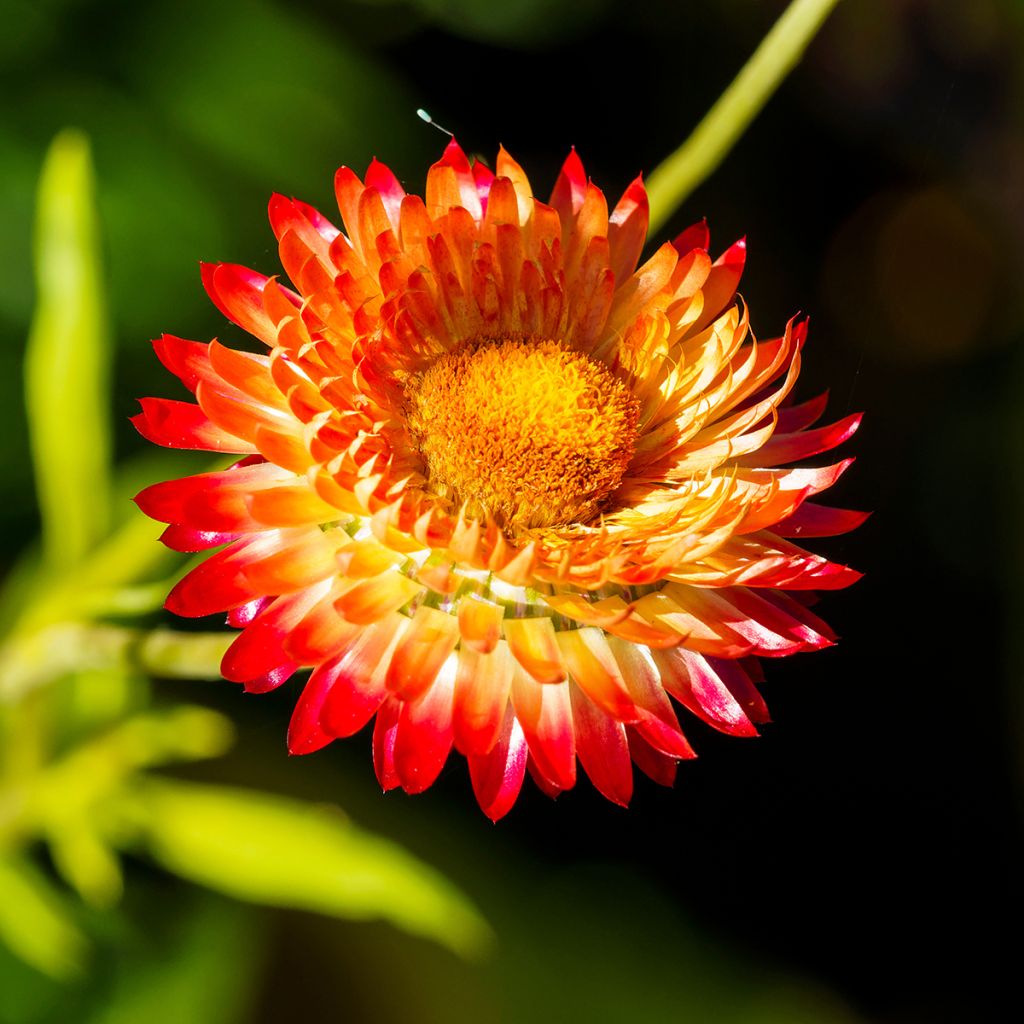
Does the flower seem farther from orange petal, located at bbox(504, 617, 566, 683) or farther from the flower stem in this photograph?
the flower stem

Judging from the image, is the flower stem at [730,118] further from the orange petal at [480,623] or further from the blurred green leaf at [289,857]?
the blurred green leaf at [289,857]

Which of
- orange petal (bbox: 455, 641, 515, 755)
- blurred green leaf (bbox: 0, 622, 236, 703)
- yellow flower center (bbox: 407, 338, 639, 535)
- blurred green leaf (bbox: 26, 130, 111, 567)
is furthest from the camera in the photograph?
blurred green leaf (bbox: 26, 130, 111, 567)

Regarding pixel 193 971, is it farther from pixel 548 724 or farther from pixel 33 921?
pixel 548 724

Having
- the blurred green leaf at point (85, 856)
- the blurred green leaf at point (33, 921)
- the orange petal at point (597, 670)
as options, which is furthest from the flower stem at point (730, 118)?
the blurred green leaf at point (33, 921)

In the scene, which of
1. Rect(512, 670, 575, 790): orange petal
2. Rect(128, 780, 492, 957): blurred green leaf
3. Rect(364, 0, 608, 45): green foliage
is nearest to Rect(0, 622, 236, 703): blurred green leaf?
Rect(128, 780, 492, 957): blurred green leaf

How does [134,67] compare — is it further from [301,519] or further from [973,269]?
[973,269]

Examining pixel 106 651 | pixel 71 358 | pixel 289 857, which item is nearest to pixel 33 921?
pixel 289 857
